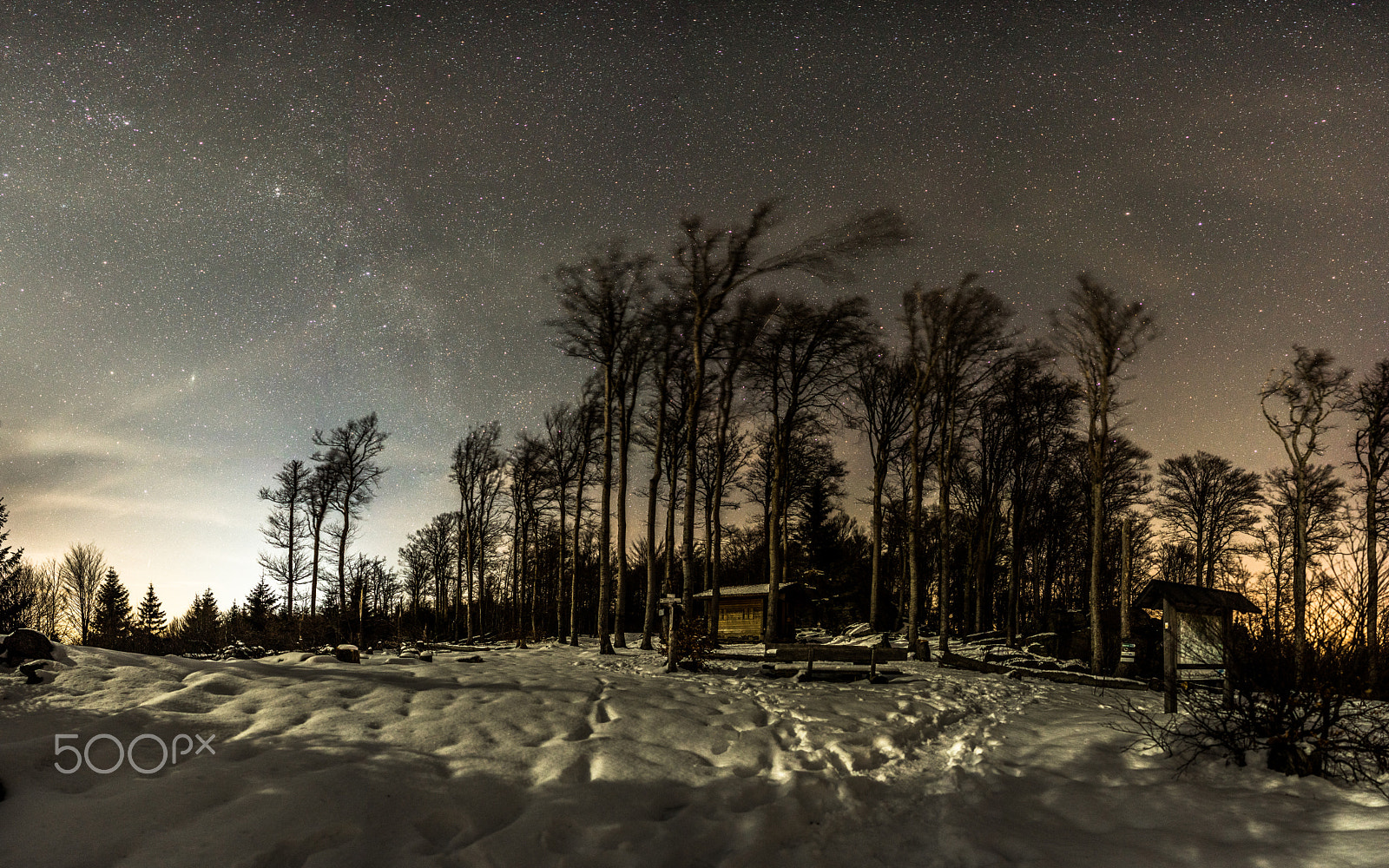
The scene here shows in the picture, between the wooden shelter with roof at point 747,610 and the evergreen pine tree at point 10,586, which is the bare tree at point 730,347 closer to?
the wooden shelter with roof at point 747,610

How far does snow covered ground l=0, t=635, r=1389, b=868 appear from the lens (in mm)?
4707

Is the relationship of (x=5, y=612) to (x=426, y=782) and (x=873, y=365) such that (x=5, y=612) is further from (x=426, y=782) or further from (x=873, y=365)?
(x=873, y=365)

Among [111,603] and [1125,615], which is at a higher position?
[1125,615]

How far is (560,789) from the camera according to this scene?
594 cm

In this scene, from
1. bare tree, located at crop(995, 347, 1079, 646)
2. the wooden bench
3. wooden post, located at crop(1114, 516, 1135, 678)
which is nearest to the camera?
the wooden bench

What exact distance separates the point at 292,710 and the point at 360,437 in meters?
29.2

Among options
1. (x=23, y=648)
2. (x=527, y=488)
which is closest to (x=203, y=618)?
(x=527, y=488)

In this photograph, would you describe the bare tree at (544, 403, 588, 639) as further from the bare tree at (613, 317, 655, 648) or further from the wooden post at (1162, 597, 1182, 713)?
the wooden post at (1162, 597, 1182, 713)

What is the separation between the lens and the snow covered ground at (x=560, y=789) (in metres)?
4.71

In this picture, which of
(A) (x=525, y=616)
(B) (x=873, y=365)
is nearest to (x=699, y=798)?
(B) (x=873, y=365)

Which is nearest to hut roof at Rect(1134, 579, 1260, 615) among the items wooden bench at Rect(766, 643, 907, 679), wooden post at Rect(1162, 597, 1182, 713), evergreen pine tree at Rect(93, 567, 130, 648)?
wooden post at Rect(1162, 597, 1182, 713)

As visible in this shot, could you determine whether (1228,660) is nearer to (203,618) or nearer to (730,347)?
(730,347)

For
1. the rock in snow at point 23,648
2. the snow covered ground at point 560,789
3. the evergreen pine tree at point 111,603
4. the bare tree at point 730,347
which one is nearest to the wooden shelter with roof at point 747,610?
the bare tree at point 730,347

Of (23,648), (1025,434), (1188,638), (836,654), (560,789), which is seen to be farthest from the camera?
(1025,434)
